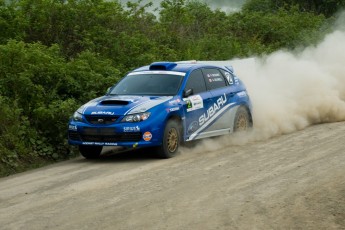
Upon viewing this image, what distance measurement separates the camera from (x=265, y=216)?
314 inches

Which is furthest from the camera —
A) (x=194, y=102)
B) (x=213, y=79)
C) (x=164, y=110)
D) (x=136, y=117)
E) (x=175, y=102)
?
(x=213, y=79)

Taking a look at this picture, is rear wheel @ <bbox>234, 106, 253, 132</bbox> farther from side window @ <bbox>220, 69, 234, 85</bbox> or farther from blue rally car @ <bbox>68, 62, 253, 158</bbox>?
side window @ <bbox>220, 69, 234, 85</bbox>

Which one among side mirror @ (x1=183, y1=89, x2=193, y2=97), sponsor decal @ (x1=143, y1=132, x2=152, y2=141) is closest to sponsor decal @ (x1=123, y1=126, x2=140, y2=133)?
sponsor decal @ (x1=143, y1=132, x2=152, y2=141)

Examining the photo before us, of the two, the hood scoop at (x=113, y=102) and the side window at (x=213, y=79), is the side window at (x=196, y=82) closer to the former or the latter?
the side window at (x=213, y=79)

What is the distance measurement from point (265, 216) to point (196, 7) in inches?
1067

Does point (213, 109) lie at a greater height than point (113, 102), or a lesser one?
lesser

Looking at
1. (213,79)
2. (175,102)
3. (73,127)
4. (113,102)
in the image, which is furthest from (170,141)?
(213,79)

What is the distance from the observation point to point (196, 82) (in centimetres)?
1398

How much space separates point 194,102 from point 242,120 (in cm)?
188

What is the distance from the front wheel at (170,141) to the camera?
12.5 meters

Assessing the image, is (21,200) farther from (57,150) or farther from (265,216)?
(57,150)

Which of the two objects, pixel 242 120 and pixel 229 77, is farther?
pixel 229 77

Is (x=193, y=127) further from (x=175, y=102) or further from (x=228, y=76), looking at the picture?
(x=228, y=76)

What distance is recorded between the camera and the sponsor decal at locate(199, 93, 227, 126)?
540 inches
